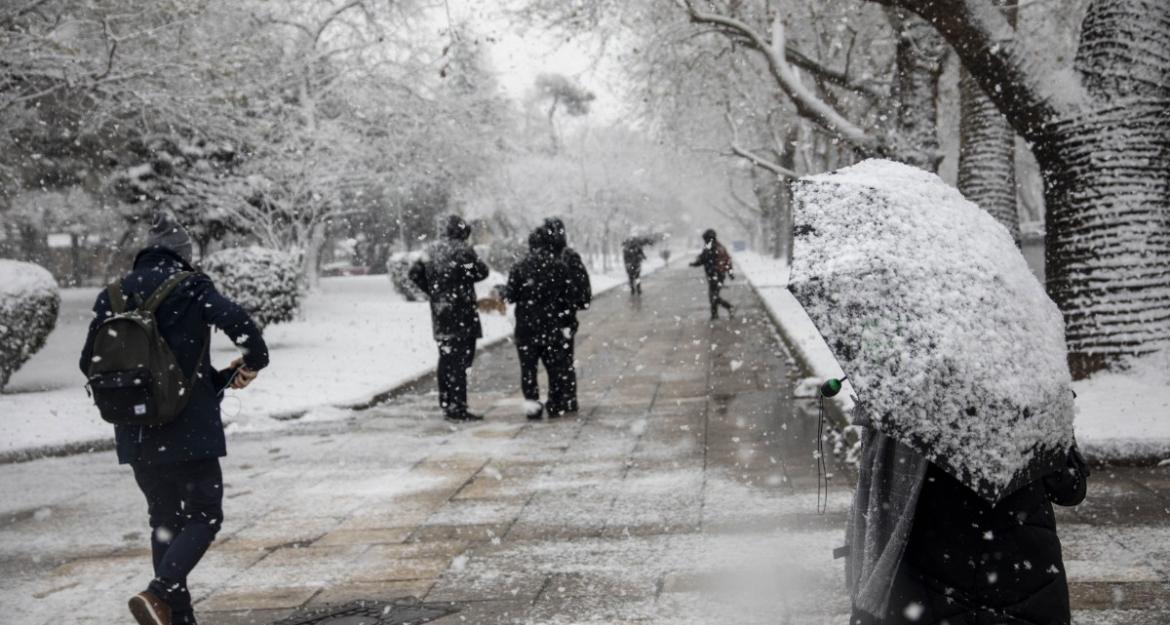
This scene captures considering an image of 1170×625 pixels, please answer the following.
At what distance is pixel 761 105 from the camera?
2442cm

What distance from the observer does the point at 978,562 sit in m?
2.53

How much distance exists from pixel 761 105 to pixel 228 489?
1908 cm

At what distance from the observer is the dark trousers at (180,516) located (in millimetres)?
4273

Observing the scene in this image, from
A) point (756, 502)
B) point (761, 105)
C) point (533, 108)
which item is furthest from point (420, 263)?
point (533, 108)

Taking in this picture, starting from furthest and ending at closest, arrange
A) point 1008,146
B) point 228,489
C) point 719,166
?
point 719,166
point 1008,146
point 228,489

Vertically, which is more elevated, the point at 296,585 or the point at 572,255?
the point at 572,255

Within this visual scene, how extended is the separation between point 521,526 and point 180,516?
217 centimetres

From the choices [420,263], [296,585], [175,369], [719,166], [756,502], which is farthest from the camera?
[719,166]

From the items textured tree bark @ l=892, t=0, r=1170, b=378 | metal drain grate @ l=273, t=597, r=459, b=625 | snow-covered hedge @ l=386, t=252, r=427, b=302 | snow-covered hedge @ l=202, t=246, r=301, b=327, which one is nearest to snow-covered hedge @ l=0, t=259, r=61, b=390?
snow-covered hedge @ l=202, t=246, r=301, b=327

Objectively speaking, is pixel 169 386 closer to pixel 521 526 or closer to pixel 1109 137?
pixel 521 526

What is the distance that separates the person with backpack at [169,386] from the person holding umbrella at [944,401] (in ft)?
9.11

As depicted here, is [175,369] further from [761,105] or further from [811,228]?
[761,105]

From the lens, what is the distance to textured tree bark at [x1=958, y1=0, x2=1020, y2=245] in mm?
12000

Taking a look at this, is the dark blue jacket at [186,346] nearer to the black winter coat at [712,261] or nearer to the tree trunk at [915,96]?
the tree trunk at [915,96]
